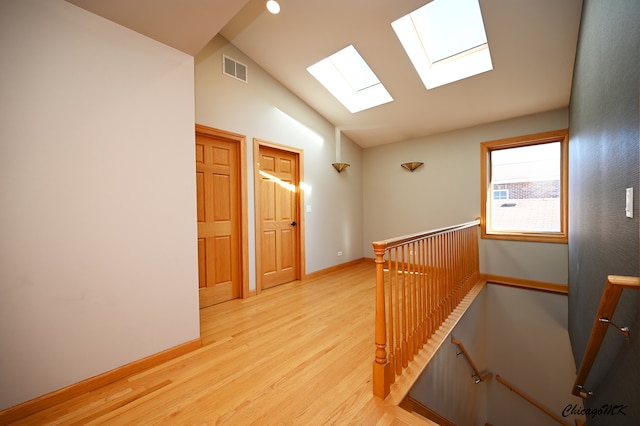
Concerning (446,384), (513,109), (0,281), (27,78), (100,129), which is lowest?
(446,384)

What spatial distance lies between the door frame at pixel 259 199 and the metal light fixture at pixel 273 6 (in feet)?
4.63

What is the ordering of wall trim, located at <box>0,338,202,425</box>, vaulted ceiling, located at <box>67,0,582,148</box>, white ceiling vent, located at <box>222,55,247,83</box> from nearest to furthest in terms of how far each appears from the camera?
wall trim, located at <box>0,338,202,425</box>, vaulted ceiling, located at <box>67,0,582,148</box>, white ceiling vent, located at <box>222,55,247,83</box>

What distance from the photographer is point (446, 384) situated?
248cm

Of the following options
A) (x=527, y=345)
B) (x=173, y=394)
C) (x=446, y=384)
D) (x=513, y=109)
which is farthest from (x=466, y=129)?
(x=173, y=394)

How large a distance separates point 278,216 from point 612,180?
3.34 m

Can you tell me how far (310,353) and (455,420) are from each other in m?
1.79

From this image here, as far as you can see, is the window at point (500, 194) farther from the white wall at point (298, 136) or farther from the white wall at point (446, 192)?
the white wall at point (298, 136)

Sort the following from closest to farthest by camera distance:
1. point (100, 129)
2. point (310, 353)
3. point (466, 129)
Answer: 1. point (100, 129)
2. point (310, 353)
3. point (466, 129)

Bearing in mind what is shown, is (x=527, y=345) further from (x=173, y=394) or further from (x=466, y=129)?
(x=173, y=394)

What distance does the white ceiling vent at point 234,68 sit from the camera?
10.5 feet

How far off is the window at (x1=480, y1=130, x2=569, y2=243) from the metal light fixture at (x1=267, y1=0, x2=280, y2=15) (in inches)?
135

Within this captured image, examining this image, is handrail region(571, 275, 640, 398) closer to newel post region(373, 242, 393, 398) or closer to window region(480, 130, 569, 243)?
newel post region(373, 242, 393, 398)

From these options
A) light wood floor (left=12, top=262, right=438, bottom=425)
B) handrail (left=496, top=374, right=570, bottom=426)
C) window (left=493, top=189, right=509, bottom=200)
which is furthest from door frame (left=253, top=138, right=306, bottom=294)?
handrail (left=496, top=374, right=570, bottom=426)

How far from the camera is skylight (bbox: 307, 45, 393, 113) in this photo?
3.68 metres
